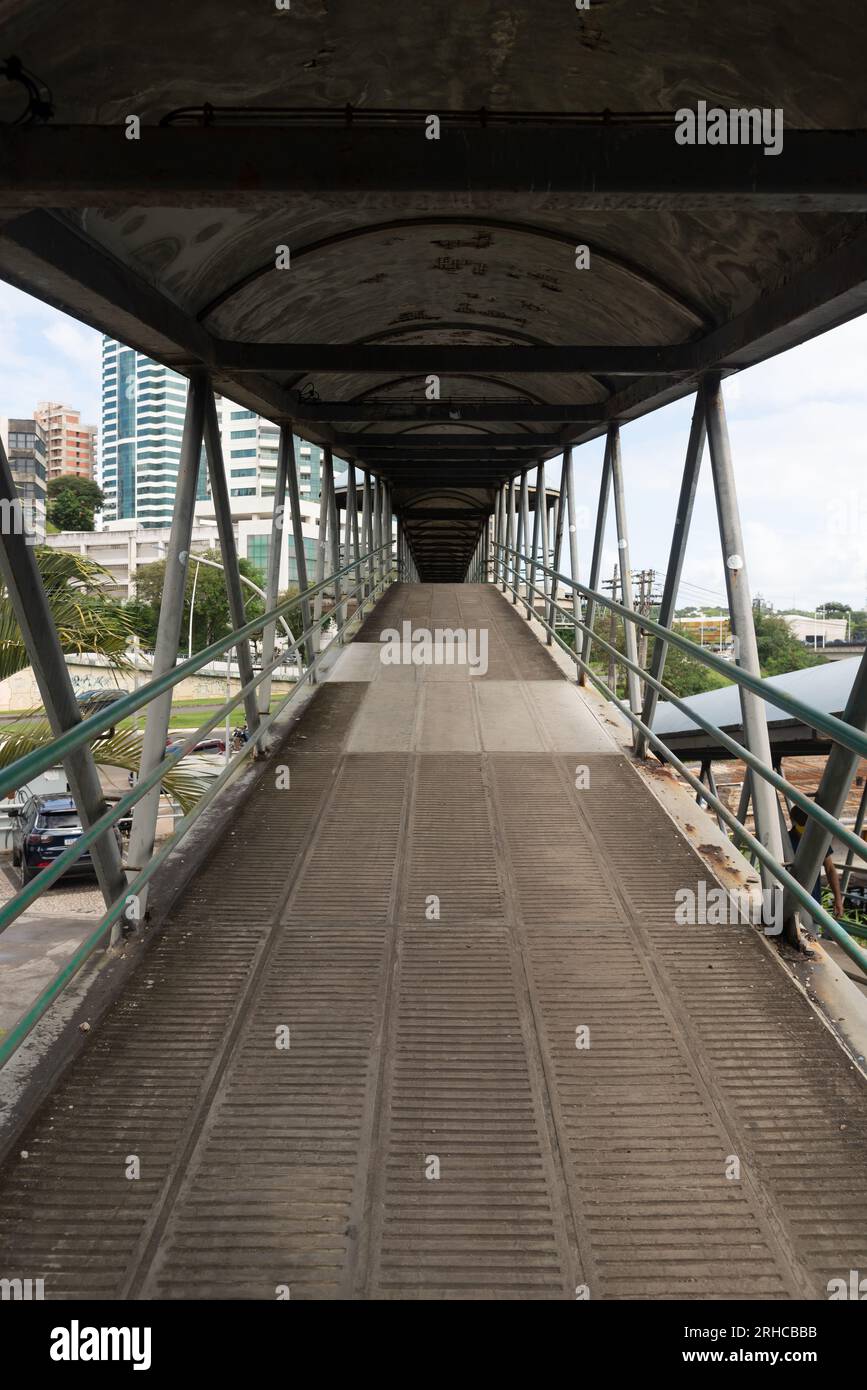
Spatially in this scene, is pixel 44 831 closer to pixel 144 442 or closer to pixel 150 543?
pixel 150 543

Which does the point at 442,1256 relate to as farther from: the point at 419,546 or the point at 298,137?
the point at 419,546

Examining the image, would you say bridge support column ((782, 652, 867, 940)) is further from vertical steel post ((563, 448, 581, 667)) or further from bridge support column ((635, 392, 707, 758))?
vertical steel post ((563, 448, 581, 667))

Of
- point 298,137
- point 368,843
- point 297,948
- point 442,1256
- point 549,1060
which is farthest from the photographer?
point 368,843

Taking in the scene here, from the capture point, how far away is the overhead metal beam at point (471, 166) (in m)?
2.76

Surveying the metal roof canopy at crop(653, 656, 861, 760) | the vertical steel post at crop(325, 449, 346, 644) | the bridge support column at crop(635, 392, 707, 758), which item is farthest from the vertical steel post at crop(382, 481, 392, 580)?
the bridge support column at crop(635, 392, 707, 758)

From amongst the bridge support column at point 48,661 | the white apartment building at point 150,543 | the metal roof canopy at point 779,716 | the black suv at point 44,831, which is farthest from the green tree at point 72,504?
the bridge support column at point 48,661

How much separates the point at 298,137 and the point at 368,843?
314cm

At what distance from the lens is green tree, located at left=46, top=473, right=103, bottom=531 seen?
250ft

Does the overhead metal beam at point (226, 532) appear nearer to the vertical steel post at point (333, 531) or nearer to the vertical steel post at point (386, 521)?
the vertical steel post at point (333, 531)

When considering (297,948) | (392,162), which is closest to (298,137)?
(392,162)

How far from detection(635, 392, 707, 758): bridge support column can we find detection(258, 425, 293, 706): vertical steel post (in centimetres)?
253

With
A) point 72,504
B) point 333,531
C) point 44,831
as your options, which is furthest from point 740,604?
point 72,504

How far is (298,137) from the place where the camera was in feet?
9.16

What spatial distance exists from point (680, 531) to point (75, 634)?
12.0ft
